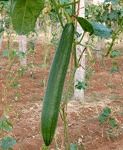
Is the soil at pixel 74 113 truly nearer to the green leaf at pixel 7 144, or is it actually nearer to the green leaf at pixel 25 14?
the green leaf at pixel 7 144

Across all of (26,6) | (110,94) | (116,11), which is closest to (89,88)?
(110,94)

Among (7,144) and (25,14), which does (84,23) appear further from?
(7,144)

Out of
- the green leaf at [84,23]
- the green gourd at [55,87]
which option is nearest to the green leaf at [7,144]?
the green leaf at [84,23]

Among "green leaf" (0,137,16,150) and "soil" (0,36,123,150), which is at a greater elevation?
"green leaf" (0,137,16,150)

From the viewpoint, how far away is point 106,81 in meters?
7.33

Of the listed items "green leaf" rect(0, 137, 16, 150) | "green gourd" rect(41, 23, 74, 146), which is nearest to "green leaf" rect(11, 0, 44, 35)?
"green gourd" rect(41, 23, 74, 146)

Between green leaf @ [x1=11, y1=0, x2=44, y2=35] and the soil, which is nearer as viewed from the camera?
green leaf @ [x1=11, y1=0, x2=44, y2=35]

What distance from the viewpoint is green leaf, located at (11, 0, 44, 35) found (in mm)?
1053

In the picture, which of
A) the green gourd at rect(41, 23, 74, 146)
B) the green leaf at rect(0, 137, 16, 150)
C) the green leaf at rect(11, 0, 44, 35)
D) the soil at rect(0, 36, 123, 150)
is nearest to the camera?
the green gourd at rect(41, 23, 74, 146)

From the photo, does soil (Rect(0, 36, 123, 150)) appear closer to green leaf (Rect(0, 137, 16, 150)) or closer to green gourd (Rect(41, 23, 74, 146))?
green leaf (Rect(0, 137, 16, 150))

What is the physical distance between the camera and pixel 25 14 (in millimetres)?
1064

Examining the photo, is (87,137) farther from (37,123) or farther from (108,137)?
(37,123)

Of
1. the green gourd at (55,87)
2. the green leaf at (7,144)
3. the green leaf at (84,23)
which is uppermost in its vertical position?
the green leaf at (84,23)

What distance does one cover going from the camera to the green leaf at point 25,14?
105cm
